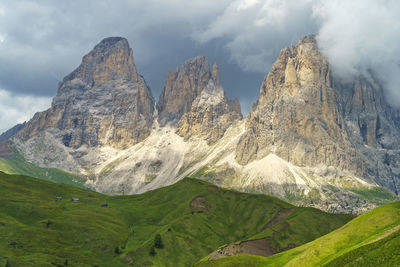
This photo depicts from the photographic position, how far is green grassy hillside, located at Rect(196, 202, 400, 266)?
8343 centimetres

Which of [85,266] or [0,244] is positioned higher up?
[0,244]

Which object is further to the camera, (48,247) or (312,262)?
(48,247)

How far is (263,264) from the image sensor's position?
13812cm

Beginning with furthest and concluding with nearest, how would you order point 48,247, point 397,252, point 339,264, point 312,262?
point 48,247, point 312,262, point 339,264, point 397,252

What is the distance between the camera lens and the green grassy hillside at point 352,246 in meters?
83.4

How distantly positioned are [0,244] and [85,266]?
40647mm

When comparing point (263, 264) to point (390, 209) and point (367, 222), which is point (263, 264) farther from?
point (390, 209)

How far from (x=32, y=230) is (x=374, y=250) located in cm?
17275

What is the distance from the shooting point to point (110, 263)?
195250 millimetres

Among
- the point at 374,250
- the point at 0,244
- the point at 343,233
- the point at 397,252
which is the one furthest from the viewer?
the point at 0,244

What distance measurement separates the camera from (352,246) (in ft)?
365

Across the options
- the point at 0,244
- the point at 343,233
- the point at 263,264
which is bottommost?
the point at 263,264

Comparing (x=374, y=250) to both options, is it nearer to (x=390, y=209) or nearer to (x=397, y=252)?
(x=397, y=252)

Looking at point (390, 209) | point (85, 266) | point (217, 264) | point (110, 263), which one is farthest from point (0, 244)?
point (390, 209)
